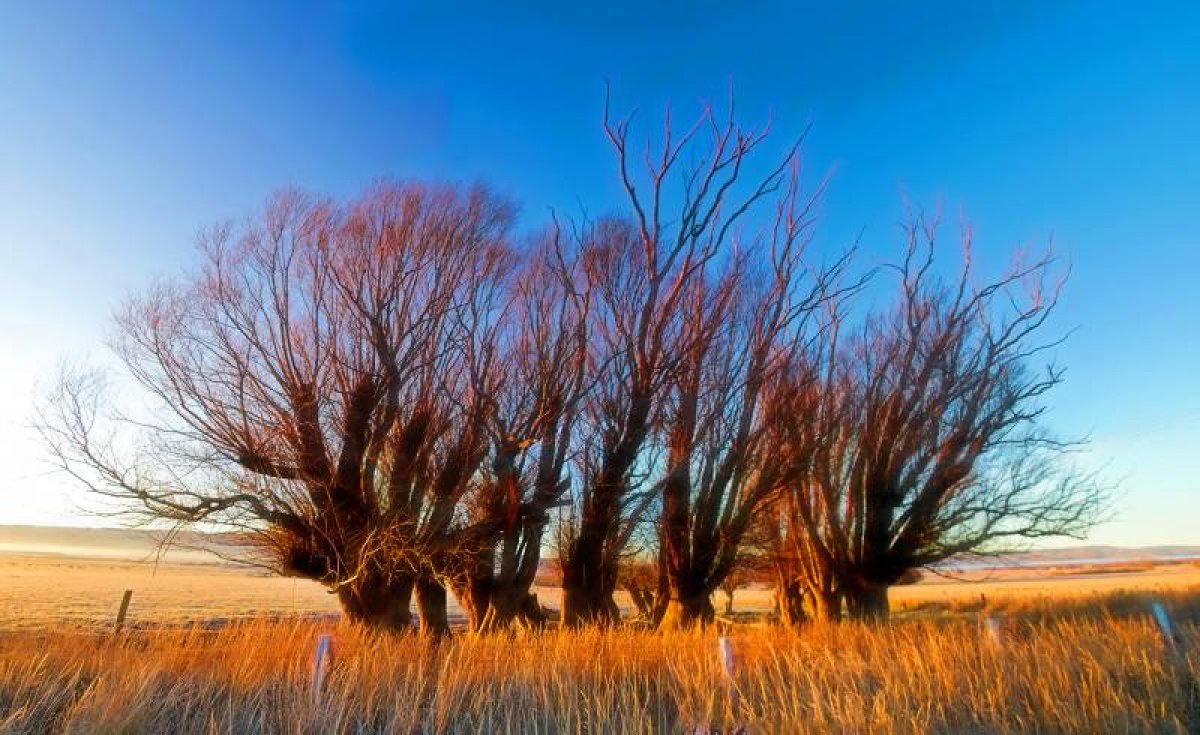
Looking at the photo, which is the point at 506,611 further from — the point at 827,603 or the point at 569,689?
the point at 827,603

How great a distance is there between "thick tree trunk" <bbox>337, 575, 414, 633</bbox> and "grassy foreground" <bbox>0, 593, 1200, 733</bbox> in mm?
5288

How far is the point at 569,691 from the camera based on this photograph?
5180mm

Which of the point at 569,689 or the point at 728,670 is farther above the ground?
the point at 728,670

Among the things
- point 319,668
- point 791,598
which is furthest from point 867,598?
point 319,668

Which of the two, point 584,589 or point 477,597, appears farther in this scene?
point 584,589

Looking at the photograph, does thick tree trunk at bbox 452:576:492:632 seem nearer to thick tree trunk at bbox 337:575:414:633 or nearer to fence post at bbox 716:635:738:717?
thick tree trunk at bbox 337:575:414:633

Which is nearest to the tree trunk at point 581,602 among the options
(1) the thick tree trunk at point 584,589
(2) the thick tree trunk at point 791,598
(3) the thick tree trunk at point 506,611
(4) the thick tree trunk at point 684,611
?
(1) the thick tree trunk at point 584,589

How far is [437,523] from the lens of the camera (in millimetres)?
12383

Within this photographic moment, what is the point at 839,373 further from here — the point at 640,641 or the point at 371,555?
the point at 371,555

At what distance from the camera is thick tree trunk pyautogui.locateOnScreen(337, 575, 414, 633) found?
12.3 m

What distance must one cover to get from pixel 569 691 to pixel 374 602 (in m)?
8.59

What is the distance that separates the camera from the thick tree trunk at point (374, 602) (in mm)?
12281

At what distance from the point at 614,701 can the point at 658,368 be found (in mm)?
6718

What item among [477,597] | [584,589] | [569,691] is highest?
[584,589]
